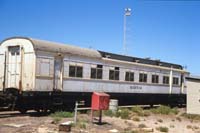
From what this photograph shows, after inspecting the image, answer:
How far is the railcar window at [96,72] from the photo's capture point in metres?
23.1

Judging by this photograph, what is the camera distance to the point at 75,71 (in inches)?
856

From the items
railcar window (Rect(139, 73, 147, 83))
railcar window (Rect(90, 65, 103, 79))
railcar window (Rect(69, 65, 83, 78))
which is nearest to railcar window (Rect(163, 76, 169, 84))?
railcar window (Rect(139, 73, 147, 83))

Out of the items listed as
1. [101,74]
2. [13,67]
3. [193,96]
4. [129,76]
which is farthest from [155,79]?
[13,67]

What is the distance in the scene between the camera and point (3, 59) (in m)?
20.9

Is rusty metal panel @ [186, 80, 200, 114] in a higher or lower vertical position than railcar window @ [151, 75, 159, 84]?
lower

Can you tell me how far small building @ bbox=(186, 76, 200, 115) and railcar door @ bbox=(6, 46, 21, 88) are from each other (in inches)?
544

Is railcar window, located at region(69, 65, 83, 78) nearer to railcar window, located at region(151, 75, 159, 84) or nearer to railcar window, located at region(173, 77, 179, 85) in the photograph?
railcar window, located at region(151, 75, 159, 84)

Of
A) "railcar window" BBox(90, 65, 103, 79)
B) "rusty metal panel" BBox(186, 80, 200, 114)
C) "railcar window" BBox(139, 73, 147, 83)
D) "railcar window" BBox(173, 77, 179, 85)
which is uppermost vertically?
"railcar window" BBox(90, 65, 103, 79)

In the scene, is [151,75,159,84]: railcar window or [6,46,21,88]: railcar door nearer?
[6,46,21,88]: railcar door

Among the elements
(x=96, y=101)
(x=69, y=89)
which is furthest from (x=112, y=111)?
(x=96, y=101)

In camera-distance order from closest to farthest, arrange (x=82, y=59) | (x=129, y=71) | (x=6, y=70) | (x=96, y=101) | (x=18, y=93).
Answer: (x=96, y=101) < (x=18, y=93) < (x=6, y=70) < (x=82, y=59) < (x=129, y=71)

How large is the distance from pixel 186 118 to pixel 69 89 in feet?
25.4

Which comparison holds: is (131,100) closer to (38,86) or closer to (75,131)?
(38,86)

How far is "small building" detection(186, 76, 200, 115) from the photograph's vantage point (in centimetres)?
2830
